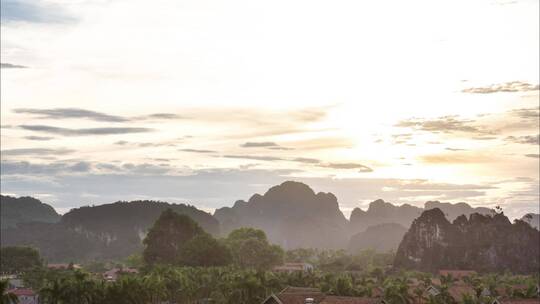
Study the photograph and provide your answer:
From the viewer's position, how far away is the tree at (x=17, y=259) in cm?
18950

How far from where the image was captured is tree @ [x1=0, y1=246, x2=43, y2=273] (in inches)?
7461

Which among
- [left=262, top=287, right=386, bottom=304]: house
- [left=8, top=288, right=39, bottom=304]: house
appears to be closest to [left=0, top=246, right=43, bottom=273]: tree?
[left=8, top=288, right=39, bottom=304]: house

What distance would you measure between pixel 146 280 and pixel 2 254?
117146 mm

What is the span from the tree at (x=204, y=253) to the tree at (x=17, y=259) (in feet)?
152

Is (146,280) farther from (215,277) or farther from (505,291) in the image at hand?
(505,291)

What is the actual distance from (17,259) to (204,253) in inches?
2303

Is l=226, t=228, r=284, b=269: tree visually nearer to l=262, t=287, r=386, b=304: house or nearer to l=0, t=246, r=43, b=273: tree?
l=0, t=246, r=43, b=273: tree

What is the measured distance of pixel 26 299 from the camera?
13200cm

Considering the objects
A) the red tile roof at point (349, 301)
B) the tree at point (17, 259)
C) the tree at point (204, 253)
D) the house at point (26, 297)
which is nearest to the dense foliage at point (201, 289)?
the red tile roof at point (349, 301)

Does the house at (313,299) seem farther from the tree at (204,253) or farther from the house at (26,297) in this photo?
the tree at (204,253)

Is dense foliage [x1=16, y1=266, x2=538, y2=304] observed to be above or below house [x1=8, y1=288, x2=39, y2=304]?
above

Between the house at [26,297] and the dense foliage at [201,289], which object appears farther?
the house at [26,297]

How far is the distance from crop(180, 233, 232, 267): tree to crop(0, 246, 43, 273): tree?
46404 mm

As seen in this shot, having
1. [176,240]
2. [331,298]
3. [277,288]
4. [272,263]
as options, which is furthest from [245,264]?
[331,298]
